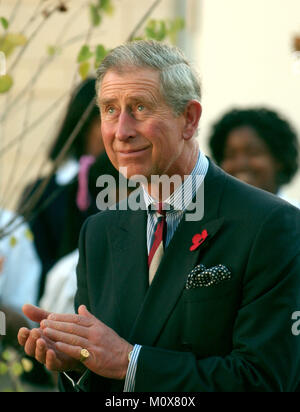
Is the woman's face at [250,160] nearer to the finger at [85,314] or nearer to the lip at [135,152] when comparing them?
the lip at [135,152]

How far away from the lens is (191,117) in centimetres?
259

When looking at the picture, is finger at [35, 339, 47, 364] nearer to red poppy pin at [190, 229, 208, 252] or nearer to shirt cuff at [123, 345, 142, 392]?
shirt cuff at [123, 345, 142, 392]

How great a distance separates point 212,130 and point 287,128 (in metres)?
0.45

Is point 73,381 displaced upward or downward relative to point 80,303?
downward

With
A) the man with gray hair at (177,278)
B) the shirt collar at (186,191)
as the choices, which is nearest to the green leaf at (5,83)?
the man with gray hair at (177,278)

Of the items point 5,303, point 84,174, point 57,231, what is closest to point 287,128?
point 84,174

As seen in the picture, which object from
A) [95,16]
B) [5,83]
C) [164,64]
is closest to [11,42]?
[5,83]

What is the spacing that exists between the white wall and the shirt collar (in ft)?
11.3

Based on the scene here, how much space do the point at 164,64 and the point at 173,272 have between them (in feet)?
2.04

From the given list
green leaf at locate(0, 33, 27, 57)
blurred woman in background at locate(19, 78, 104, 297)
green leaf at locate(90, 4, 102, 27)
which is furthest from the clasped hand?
blurred woman in background at locate(19, 78, 104, 297)

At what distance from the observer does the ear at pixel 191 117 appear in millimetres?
2572

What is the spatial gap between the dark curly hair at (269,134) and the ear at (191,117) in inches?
82.2

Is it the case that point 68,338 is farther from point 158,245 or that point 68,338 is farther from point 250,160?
point 250,160

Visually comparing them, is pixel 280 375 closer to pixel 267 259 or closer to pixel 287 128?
pixel 267 259
